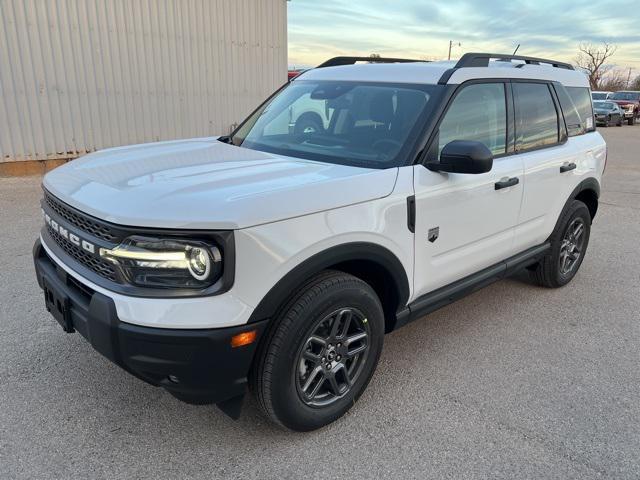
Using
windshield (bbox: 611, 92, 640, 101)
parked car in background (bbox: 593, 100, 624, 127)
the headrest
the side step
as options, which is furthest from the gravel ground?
windshield (bbox: 611, 92, 640, 101)

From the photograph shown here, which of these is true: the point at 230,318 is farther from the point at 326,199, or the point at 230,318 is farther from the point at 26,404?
the point at 26,404

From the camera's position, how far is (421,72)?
10.6ft

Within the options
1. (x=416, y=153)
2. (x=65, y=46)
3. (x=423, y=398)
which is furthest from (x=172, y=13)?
(x=423, y=398)

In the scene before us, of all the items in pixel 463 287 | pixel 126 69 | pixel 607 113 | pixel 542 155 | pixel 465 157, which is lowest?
pixel 463 287

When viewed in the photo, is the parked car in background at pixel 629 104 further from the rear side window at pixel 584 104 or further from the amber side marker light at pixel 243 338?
the amber side marker light at pixel 243 338

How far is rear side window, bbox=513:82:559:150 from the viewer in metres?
3.67

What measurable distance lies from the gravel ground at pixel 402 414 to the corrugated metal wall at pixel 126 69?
5.64 m

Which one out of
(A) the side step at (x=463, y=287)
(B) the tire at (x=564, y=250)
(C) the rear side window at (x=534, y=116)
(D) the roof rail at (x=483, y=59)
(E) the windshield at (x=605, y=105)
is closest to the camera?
(A) the side step at (x=463, y=287)

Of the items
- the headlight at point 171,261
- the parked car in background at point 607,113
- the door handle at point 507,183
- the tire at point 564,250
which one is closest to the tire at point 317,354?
the headlight at point 171,261

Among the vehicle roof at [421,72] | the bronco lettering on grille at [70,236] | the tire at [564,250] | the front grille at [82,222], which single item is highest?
the vehicle roof at [421,72]

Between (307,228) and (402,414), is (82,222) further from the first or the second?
(402,414)

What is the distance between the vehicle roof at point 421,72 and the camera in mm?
3184

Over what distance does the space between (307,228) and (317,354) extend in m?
0.70

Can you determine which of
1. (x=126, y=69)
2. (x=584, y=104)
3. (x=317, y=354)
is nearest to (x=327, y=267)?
(x=317, y=354)
